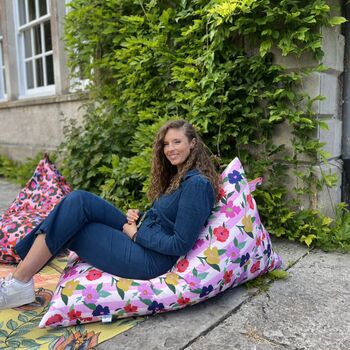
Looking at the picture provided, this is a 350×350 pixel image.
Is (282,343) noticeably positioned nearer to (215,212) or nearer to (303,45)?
(215,212)

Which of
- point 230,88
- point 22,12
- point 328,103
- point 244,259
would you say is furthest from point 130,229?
point 22,12

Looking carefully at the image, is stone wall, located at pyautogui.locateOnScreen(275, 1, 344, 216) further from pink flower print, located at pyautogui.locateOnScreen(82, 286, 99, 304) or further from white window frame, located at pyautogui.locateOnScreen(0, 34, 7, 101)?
white window frame, located at pyautogui.locateOnScreen(0, 34, 7, 101)

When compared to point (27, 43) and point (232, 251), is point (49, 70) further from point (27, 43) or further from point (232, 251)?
point (232, 251)

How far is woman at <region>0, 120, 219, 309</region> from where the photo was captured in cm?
224

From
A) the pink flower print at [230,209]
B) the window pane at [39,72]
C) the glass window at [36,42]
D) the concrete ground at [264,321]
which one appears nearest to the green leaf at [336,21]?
the pink flower print at [230,209]

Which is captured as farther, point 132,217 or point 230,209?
point 132,217

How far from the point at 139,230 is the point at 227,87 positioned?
67.4 inches

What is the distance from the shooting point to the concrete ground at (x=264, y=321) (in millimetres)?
2029

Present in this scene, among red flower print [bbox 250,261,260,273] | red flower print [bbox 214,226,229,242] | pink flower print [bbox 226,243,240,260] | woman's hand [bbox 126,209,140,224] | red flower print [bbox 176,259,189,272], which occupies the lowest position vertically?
red flower print [bbox 250,261,260,273]

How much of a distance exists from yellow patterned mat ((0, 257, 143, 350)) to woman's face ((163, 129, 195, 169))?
965 mm

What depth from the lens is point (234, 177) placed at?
2535 millimetres

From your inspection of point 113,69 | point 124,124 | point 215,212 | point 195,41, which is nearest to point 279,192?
point 215,212

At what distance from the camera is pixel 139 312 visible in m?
2.28

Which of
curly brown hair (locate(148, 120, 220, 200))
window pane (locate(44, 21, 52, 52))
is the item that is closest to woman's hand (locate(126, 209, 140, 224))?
curly brown hair (locate(148, 120, 220, 200))
